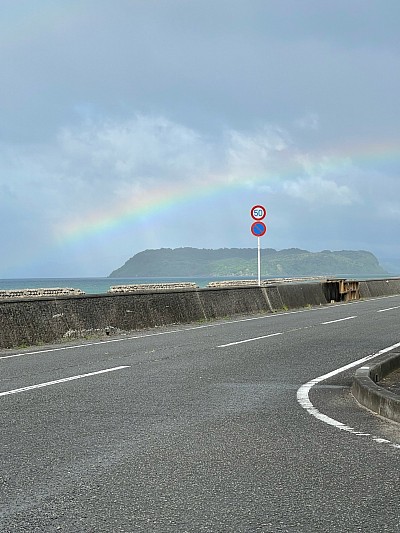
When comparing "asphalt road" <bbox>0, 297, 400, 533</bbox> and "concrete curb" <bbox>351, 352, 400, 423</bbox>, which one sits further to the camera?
"concrete curb" <bbox>351, 352, 400, 423</bbox>

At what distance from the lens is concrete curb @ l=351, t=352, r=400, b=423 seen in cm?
757

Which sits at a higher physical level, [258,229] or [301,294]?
[258,229]

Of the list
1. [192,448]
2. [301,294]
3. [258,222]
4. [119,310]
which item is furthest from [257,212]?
[192,448]

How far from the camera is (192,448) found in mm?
6102

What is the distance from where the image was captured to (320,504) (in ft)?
15.1

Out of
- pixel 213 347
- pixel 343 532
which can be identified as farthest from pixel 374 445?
pixel 213 347

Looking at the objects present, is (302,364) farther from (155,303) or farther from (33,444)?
(155,303)

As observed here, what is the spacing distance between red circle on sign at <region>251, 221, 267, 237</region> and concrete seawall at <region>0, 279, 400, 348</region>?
6.65 ft

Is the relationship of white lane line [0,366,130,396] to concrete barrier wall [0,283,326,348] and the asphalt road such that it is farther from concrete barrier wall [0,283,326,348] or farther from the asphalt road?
concrete barrier wall [0,283,326,348]

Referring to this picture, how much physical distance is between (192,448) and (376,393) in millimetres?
2646

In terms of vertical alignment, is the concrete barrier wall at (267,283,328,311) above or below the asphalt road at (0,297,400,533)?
above

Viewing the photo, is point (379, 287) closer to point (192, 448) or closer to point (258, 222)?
point (258, 222)

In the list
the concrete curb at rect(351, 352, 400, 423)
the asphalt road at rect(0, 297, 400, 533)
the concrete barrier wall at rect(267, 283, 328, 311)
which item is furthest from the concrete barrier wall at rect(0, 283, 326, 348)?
the concrete curb at rect(351, 352, 400, 423)

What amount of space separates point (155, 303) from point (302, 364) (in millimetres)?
8329
